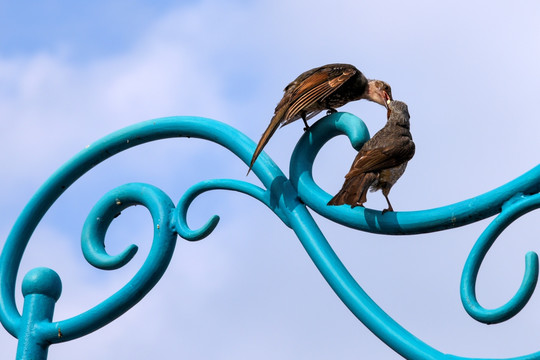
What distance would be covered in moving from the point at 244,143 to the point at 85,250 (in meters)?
0.67

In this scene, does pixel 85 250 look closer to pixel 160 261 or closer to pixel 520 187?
pixel 160 261

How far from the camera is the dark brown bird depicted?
3.47m

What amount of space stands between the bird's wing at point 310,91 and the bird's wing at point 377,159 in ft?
1.85

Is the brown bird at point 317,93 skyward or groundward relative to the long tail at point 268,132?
skyward

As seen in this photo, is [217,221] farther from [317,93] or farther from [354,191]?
[317,93]

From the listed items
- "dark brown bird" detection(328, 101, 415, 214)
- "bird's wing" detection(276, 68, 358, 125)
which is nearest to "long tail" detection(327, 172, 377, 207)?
"dark brown bird" detection(328, 101, 415, 214)

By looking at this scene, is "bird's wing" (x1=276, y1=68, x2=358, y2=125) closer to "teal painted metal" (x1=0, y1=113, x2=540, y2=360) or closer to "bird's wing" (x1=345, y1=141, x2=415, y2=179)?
"teal painted metal" (x1=0, y1=113, x2=540, y2=360)

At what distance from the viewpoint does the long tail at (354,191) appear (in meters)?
3.42

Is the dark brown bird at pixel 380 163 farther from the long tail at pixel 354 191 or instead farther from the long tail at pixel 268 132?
the long tail at pixel 268 132

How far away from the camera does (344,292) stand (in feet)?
10.8

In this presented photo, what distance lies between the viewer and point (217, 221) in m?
3.59

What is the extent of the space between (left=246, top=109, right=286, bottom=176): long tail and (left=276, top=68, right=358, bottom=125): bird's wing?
0.05 metres

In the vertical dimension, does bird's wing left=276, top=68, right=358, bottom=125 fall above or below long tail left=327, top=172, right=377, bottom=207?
above

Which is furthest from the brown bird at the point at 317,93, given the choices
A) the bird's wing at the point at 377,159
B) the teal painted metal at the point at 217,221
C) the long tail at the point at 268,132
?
the bird's wing at the point at 377,159
